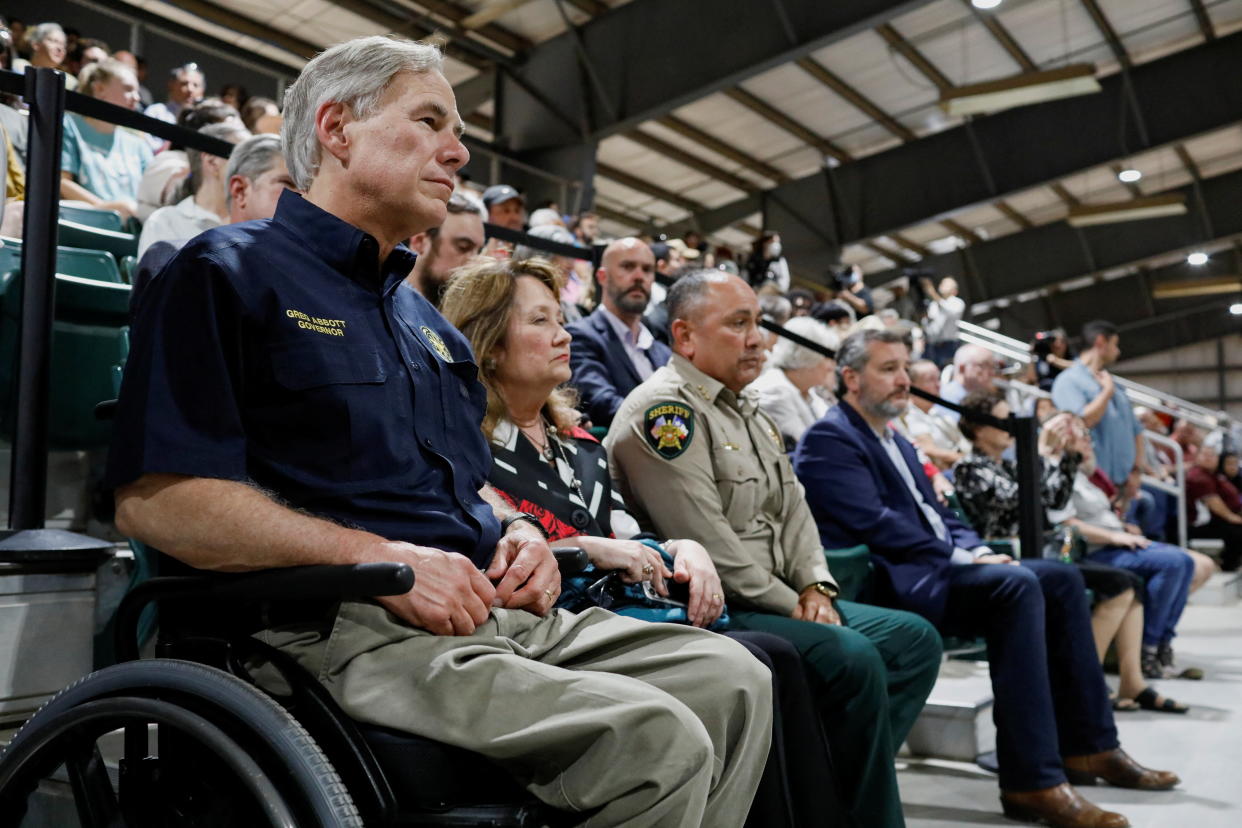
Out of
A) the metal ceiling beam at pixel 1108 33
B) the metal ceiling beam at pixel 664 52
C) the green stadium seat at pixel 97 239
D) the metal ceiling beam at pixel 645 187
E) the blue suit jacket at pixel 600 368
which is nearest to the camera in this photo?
the green stadium seat at pixel 97 239

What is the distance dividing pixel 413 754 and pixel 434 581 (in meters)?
0.18

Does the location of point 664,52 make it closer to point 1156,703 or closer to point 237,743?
point 1156,703

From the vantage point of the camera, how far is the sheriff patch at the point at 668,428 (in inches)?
83.6

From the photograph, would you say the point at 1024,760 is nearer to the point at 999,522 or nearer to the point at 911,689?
the point at 911,689

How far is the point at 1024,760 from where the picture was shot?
241 centimetres

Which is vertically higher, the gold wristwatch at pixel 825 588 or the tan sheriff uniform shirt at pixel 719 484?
the tan sheriff uniform shirt at pixel 719 484

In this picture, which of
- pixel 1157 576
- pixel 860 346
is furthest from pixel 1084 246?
pixel 860 346

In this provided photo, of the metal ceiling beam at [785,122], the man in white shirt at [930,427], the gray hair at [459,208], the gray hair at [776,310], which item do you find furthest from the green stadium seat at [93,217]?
the metal ceiling beam at [785,122]

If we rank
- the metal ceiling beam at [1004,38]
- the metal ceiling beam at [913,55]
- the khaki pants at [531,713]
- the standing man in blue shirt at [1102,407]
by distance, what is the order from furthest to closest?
the metal ceiling beam at [913,55] → the metal ceiling beam at [1004,38] → the standing man in blue shirt at [1102,407] → the khaki pants at [531,713]

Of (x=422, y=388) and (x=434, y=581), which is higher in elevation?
(x=422, y=388)

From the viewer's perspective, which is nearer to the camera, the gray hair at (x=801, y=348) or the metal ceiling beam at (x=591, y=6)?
the gray hair at (x=801, y=348)

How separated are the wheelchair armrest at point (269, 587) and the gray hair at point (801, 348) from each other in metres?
3.19

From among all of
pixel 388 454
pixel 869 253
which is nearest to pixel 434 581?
pixel 388 454

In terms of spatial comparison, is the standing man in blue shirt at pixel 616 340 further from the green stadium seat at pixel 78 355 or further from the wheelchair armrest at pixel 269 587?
the wheelchair armrest at pixel 269 587
